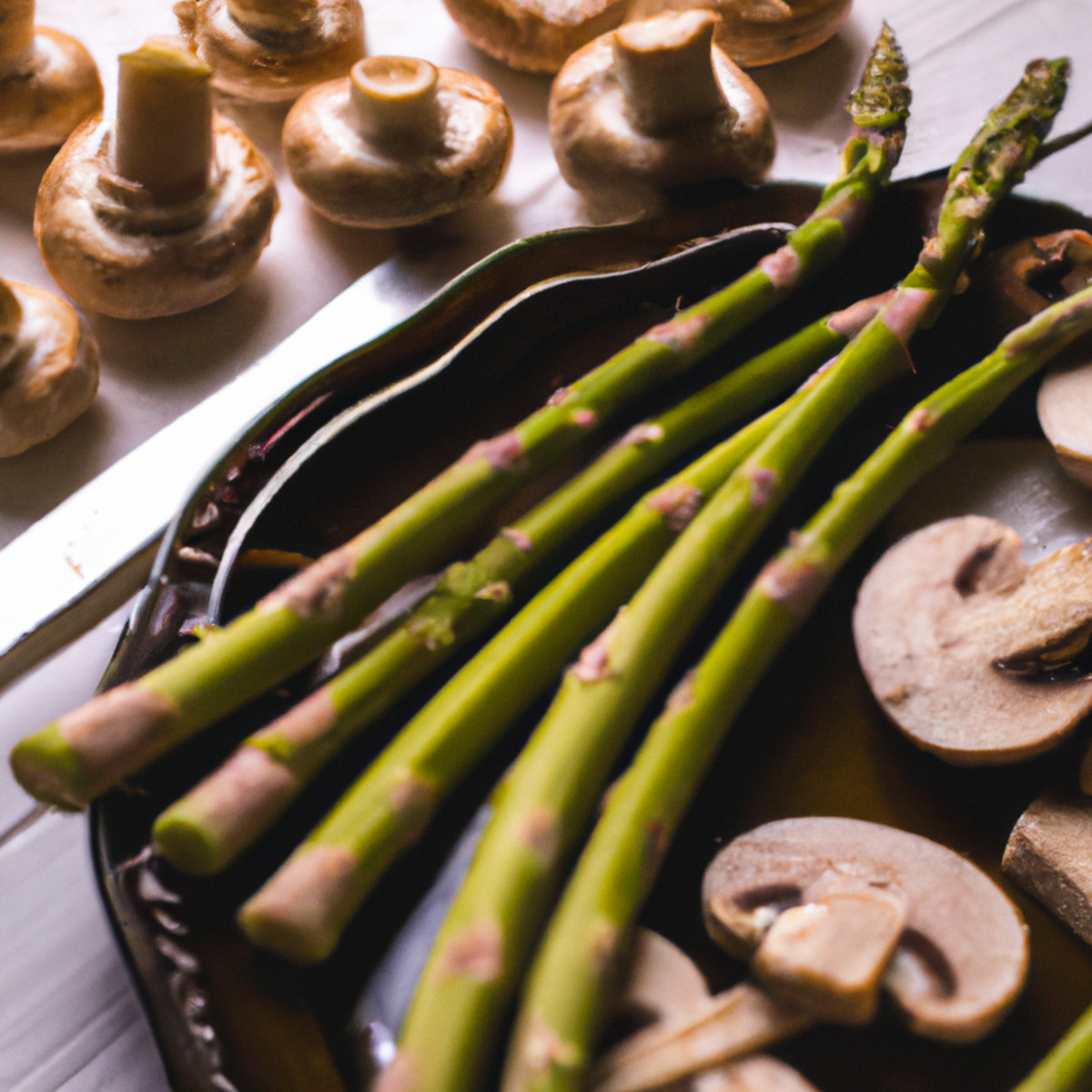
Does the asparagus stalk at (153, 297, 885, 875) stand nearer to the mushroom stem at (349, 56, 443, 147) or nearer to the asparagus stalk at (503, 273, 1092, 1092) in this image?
the asparagus stalk at (503, 273, 1092, 1092)

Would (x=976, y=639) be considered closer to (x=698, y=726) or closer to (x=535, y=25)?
(x=698, y=726)

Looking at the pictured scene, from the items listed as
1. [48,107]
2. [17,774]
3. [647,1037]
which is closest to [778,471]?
[647,1037]

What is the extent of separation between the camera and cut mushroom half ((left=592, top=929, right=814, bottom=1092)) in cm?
69

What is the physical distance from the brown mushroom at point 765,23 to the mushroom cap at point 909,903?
4.10ft

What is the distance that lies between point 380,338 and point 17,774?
0.54 metres

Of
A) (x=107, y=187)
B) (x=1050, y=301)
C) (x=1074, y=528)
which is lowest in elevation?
(x=1074, y=528)

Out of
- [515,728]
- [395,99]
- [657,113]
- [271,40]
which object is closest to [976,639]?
[515,728]

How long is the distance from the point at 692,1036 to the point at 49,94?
144 centimetres

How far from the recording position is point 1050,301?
1.07 m

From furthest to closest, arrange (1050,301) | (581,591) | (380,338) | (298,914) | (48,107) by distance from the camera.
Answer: (48,107) < (1050,301) < (380,338) < (581,591) < (298,914)

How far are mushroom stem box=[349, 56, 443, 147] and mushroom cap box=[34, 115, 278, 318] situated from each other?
168mm

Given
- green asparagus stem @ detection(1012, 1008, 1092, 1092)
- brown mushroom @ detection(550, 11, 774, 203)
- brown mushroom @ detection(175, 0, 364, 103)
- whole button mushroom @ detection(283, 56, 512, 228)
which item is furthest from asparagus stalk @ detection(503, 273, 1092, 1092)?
brown mushroom @ detection(175, 0, 364, 103)

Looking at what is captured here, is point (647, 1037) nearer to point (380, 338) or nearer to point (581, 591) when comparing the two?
point (581, 591)

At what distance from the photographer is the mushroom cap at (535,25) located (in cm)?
139
